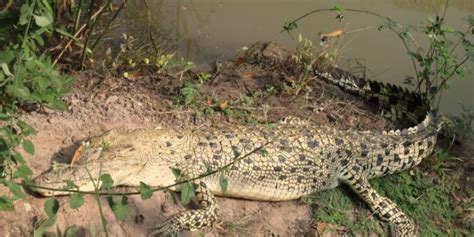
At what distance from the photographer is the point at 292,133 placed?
169 inches

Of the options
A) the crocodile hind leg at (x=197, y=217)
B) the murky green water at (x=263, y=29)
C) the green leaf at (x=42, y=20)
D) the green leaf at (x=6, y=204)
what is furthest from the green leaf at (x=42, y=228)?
the murky green water at (x=263, y=29)

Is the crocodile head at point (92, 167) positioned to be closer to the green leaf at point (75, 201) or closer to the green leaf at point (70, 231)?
the green leaf at point (70, 231)

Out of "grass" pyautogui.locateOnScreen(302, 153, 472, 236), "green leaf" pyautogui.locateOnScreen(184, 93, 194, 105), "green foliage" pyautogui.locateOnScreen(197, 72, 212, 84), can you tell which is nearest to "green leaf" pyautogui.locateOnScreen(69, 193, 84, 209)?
"grass" pyautogui.locateOnScreen(302, 153, 472, 236)

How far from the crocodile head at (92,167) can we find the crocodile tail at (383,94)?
210cm

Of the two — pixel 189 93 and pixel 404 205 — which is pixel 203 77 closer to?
Result: pixel 189 93

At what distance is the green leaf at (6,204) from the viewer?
3148mm

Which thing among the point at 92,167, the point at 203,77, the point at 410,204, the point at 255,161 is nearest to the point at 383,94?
the point at 410,204

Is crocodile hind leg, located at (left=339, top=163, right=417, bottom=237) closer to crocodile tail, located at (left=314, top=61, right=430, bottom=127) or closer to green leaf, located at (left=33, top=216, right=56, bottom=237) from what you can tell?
crocodile tail, located at (left=314, top=61, right=430, bottom=127)

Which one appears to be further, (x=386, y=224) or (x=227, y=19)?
(x=227, y=19)

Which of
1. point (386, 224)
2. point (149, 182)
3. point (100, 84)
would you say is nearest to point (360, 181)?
→ point (386, 224)

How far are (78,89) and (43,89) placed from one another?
57.9 inches

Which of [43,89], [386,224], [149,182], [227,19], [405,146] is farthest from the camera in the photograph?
[227,19]

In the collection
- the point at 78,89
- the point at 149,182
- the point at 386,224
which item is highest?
the point at 78,89

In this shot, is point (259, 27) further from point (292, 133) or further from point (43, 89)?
A: point (43, 89)
